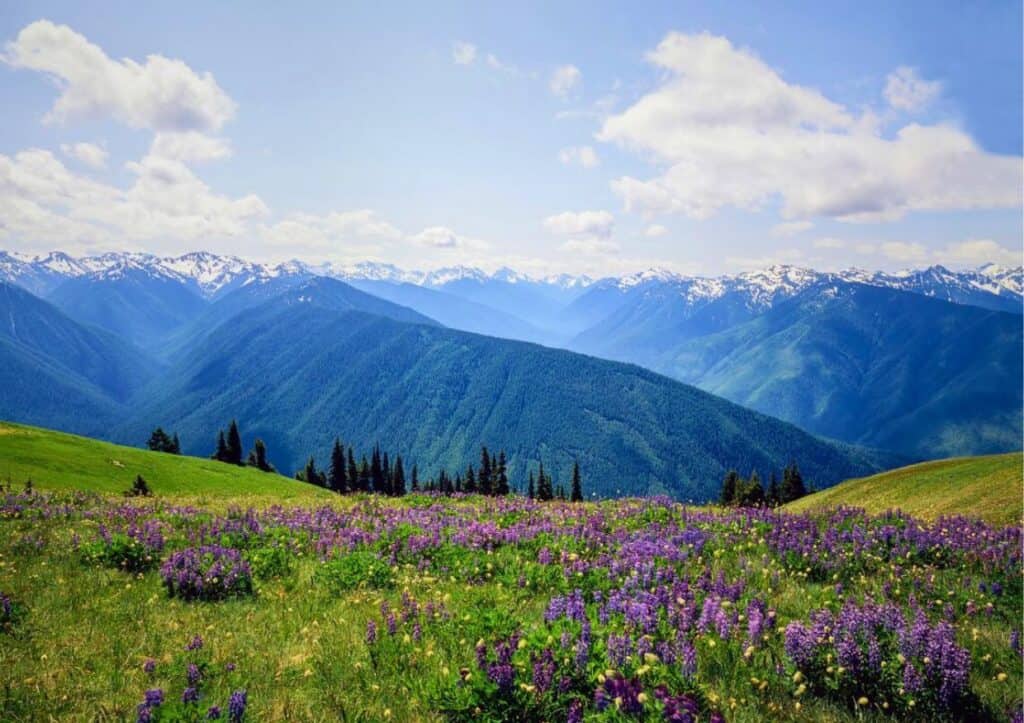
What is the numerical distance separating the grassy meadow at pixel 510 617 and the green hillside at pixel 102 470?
874 inches

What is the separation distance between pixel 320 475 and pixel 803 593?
123 m

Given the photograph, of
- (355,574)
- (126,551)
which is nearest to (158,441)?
(126,551)

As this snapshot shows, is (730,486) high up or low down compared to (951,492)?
down

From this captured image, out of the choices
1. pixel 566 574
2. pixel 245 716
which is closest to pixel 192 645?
pixel 245 716

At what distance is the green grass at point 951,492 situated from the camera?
22.9 m

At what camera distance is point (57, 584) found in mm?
9227

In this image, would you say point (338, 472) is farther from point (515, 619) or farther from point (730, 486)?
point (515, 619)

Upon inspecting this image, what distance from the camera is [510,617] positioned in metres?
6.91

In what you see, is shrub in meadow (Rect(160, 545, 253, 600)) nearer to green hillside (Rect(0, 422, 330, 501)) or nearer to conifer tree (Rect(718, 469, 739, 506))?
green hillside (Rect(0, 422, 330, 501))

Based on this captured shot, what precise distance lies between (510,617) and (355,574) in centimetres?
373

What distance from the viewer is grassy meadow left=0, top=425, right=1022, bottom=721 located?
5.37 meters

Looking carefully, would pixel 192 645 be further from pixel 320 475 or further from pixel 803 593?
pixel 320 475

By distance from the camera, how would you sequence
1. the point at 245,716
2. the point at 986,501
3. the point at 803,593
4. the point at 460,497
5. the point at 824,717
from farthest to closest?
the point at 986,501 → the point at 460,497 → the point at 803,593 → the point at 824,717 → the point at 245,716

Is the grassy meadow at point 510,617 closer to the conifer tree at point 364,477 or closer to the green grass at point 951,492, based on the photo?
the green grass at point 951,492
